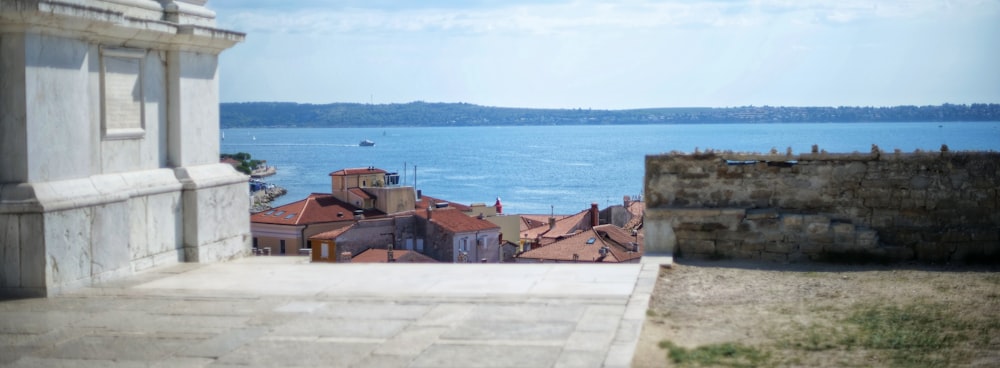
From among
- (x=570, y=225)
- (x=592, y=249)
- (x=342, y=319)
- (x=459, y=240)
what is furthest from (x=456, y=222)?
(x=342, y=319)

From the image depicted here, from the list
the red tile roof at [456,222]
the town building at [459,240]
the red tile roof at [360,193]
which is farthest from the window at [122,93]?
the red tile roof at [360,193]

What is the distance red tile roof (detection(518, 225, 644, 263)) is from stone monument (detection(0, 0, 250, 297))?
24.2m

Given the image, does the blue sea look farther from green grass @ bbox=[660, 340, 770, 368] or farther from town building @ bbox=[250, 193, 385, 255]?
green grass @ bbox=[660, 340, 770, 368]

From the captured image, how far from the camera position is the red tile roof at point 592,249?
117 ft

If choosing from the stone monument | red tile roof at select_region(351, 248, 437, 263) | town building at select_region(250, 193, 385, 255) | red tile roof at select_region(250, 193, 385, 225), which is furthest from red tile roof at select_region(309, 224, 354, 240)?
the stone monument

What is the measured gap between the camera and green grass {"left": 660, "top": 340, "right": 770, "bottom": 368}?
5828 millimetres

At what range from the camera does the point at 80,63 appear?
8156mm

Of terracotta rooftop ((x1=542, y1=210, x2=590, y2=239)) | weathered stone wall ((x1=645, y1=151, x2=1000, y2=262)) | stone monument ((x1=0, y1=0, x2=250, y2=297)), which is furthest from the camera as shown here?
terracotta rooftop ((x1=542, y1=210, x2=590, y2=239))

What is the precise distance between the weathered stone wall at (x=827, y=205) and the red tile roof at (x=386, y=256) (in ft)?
84.5

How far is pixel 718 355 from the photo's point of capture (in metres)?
5.99

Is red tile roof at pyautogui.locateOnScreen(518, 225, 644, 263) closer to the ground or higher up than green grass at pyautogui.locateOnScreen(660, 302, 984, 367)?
closer to the ground

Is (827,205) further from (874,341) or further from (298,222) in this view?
(298,222)

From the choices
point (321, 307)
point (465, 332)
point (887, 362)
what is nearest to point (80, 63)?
point (321, 307)

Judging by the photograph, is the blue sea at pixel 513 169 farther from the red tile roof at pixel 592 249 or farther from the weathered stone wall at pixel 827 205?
the weathered stone wall at pixel 827 205
